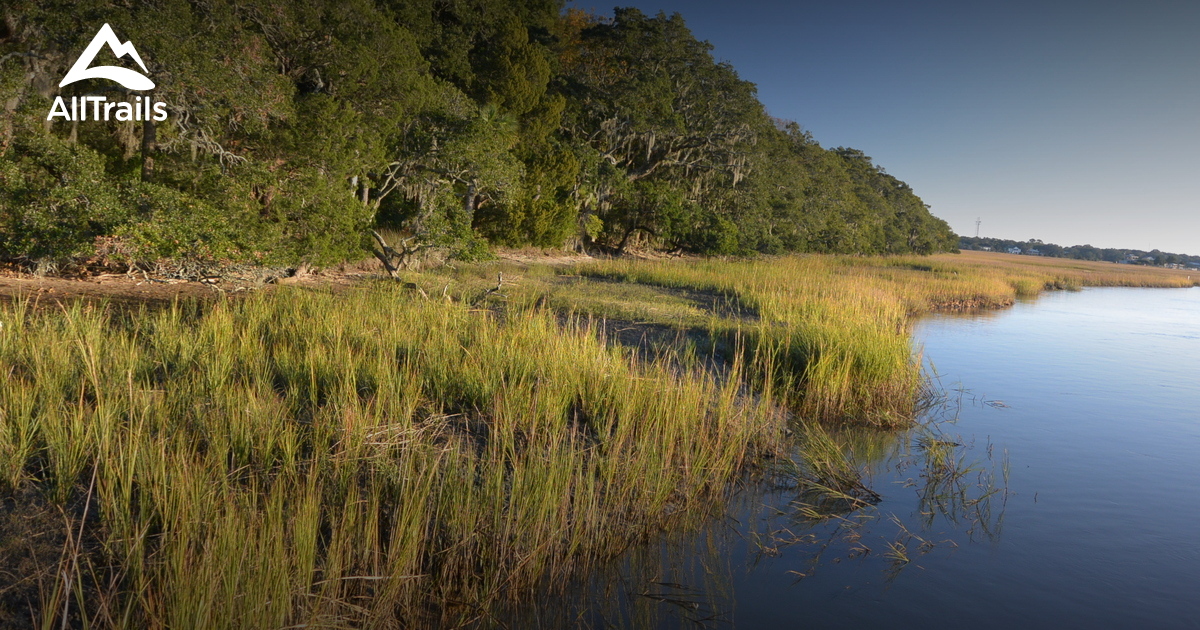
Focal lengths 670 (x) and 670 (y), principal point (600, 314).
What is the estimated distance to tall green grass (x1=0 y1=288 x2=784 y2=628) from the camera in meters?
2.73

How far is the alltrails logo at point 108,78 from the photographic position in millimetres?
9211

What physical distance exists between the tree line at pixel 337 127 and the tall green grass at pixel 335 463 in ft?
15.6

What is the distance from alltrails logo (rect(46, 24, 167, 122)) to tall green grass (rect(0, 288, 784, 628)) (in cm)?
503

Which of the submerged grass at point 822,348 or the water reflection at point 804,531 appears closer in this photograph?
the water reflection at point 804,531

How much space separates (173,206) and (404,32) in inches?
221

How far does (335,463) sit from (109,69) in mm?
9091

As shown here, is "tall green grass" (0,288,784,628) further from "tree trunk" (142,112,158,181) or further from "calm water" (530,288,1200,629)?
"tree trunk" (142,112,158,181)

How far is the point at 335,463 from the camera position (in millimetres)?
3750

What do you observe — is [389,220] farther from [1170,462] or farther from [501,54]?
[1170,462]

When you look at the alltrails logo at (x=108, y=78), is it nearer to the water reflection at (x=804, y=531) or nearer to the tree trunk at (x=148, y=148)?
the tree trunk at (x=148, y=148)

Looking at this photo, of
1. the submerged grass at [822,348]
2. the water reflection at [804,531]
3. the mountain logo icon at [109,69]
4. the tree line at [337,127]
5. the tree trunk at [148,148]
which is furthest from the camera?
the tree trunk at [148,148]

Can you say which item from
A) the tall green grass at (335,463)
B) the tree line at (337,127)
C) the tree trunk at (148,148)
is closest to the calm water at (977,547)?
the tall green grass at (335,463)

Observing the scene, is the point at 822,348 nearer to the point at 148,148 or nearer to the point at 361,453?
the point at 361,453

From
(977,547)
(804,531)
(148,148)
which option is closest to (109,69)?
(148,148)
